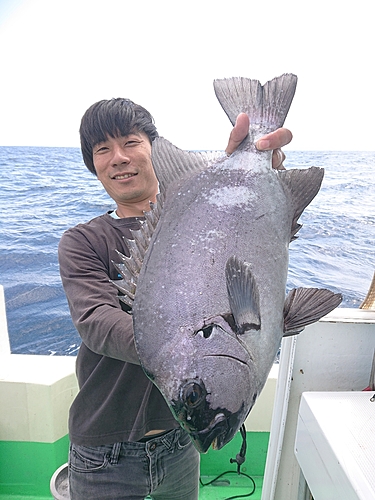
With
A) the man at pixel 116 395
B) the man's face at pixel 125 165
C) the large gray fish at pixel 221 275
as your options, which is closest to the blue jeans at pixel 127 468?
the man at pixel 116 395

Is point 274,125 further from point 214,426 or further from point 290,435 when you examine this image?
point 290,435

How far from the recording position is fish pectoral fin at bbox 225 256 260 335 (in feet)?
3.41

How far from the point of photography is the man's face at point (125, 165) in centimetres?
171

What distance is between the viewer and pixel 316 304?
3.69ft

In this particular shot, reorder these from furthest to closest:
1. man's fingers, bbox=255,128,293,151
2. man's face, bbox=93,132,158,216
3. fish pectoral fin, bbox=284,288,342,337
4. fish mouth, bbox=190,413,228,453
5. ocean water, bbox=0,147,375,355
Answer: ocean water, bbox=0,147,375,355, man's face, bbox=93,132,158,216, man's fingers, bbox=255,128,293,151, fish pectoral fin, bbox=284,288,342,337, fish mouth, bbox=190,413,228,453

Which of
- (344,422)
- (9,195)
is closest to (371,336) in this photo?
(344,422)

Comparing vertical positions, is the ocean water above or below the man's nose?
below

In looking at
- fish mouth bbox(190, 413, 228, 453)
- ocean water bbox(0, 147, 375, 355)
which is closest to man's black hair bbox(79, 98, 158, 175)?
fish mouth bbox(190, 413, 228, 453)

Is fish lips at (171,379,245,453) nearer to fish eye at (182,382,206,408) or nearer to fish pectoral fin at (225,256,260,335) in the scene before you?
fish eye at (182,382,206,408)

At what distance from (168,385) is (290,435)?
1.69 metres

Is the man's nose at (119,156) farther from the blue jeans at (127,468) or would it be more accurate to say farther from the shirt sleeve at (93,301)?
the blue jeans at (127,468)

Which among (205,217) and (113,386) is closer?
(205,217)

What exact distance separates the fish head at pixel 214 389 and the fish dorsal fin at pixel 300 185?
1.52ft

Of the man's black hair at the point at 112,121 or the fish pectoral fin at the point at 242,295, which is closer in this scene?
the fish pectoral fin at the point at 242,295
